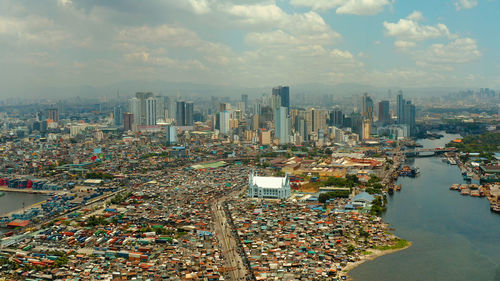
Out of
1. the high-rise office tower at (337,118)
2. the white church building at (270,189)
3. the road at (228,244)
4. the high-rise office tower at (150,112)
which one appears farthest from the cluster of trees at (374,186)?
the high-rise office tower at (150,112)

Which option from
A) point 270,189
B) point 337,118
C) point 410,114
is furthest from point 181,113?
point 270,189

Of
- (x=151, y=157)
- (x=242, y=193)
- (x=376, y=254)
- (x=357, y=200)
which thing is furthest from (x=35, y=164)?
(x=376, y=254)

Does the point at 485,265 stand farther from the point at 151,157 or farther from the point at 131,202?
the point at 151,157

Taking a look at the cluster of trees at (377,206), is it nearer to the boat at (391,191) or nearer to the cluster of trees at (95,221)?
the boat at (391,191)

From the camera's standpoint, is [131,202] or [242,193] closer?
[131,202]

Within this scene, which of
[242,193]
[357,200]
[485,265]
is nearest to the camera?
[485,265]

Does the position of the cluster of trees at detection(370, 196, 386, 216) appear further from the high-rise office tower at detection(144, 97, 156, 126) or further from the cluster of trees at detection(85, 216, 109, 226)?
the high-rise office tower at detection(144, 97, 156, 126)

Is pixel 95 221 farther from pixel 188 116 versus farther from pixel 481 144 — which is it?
pixel 188 116
